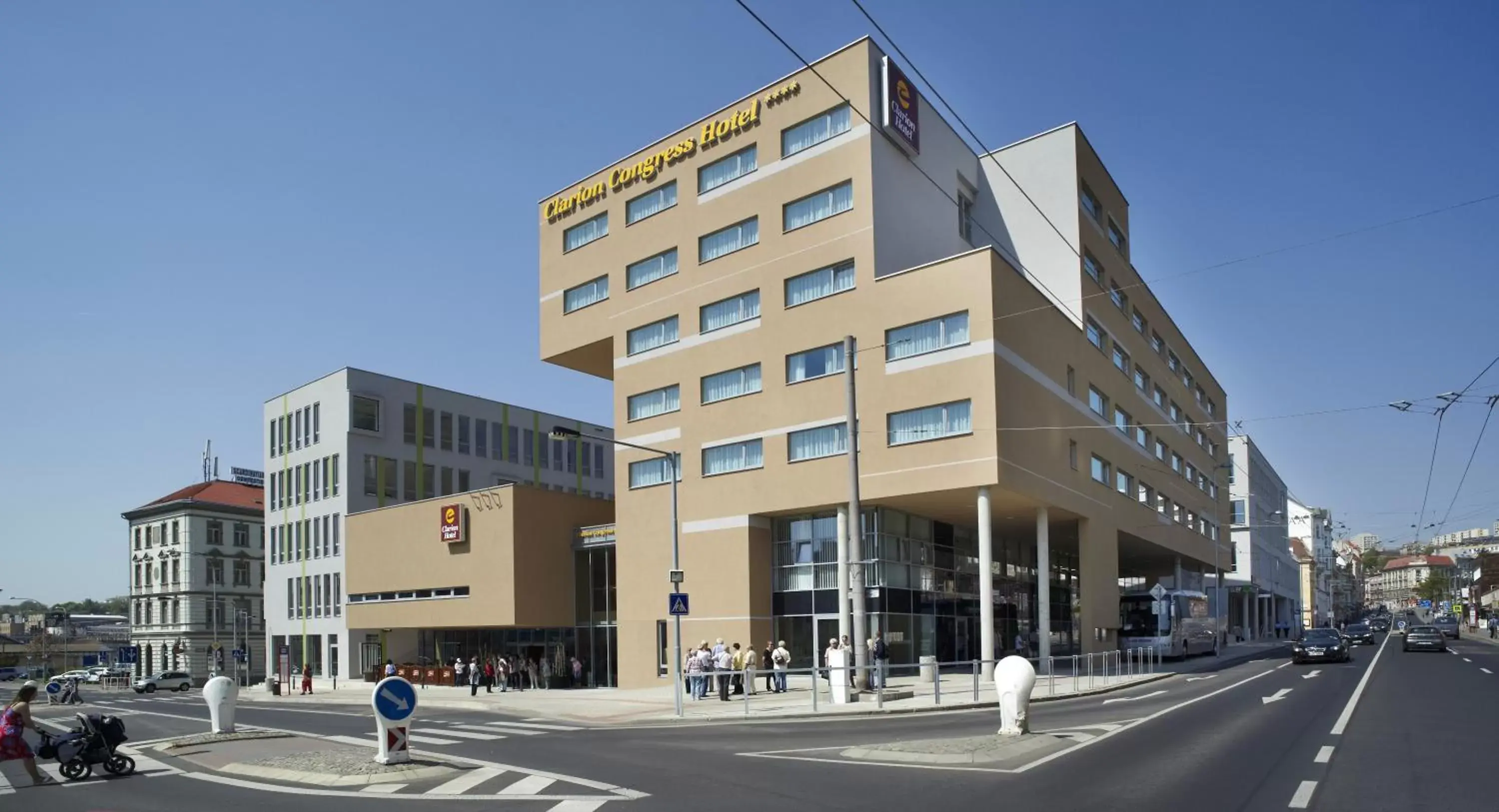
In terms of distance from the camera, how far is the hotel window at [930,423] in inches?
1423

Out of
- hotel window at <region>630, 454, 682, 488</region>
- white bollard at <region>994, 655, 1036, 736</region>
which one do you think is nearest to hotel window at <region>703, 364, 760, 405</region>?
hotel window at <region>630, 454, 682, 488</region>

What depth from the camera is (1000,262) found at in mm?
36844

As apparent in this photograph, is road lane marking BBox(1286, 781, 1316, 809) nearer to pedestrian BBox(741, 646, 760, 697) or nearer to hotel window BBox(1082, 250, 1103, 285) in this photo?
pedestrian BBox(741, 646, 760, 697)

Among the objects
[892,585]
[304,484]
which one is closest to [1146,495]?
[892,585]

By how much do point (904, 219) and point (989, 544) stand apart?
Result: 39.3ft

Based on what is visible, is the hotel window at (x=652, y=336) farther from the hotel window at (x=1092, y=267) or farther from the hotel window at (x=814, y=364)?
the hotel window at (x=1092, y=267)

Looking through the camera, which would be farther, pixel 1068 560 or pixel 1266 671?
pixel 1068 560

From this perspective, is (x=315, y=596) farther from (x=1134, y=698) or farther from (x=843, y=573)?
(x=1134, y=698)

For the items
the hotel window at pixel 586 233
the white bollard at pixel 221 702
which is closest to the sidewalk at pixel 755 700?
the white bollard at pixel 221 702

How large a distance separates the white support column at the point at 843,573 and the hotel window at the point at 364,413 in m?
35.9

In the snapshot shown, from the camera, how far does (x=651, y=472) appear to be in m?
44.8

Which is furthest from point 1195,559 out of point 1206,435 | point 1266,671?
point 1266,671

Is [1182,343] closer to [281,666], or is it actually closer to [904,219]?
[904,219]

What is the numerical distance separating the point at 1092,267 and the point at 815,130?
15800mm
